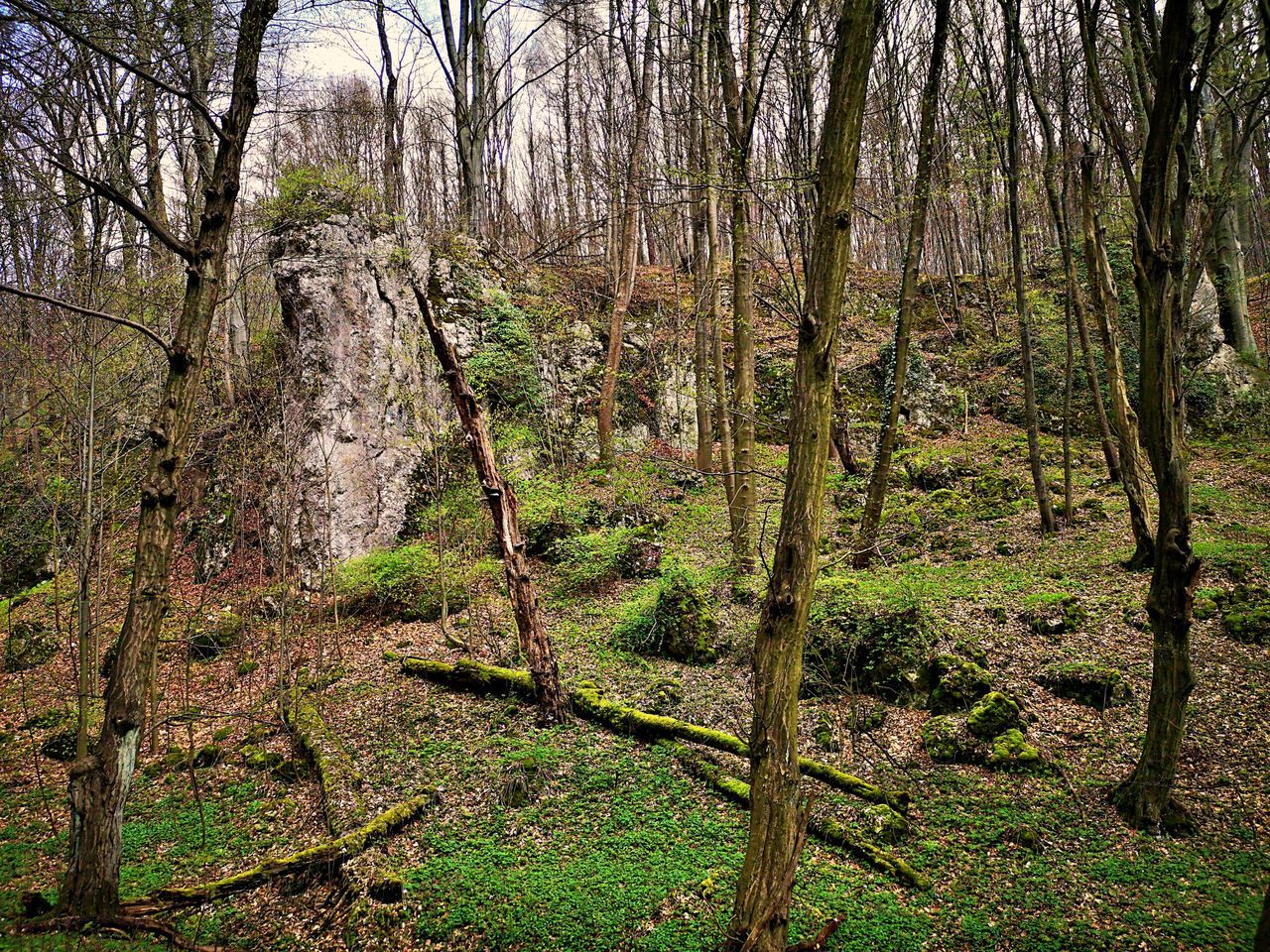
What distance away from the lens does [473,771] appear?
555 centimetres

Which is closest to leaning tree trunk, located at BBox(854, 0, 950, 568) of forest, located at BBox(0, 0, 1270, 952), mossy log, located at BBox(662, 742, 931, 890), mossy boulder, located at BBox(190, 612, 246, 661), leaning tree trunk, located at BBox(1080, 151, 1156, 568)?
forest, located at BBox(0, 0, 1270, 952)

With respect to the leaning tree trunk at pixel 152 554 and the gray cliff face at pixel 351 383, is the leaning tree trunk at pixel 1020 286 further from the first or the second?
the gray cliff face at pixel 351 383

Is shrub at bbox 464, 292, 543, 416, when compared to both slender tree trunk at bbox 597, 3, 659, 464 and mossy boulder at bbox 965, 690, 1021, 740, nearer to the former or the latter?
slender tree trunk at bbox 597, 3, 659, 464

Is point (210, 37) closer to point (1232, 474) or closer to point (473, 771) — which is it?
point (473, 771)

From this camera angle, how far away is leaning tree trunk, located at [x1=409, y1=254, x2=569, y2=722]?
6242 mm

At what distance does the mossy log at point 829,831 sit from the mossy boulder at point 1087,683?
2864 mm

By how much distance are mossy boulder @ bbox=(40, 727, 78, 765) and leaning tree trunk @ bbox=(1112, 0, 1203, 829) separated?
10.1 m

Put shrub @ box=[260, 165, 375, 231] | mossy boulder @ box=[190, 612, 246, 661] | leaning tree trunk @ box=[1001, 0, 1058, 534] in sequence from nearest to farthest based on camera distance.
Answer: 1. mossy boulder @ box=[190, 612, 246, 661]
2. leaning tree trunk @ box=[1001, 0, 1058, 534]
3. shrub @ box=[260, 165, 375, 231]

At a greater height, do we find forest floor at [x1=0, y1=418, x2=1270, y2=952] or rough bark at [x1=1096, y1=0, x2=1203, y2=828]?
rough bark at [x1=1096, y1=0, x2=1203, y2=828]

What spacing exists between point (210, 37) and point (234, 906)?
5925mm

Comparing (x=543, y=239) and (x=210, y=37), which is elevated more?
(x=543, y=239)

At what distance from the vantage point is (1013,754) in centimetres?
501

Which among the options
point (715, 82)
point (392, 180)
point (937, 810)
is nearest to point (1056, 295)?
point (715, 82)

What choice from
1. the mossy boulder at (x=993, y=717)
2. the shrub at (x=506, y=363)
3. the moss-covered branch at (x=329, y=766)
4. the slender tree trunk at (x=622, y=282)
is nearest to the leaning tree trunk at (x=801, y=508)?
the mossy boulder at (x=993, y=717)
